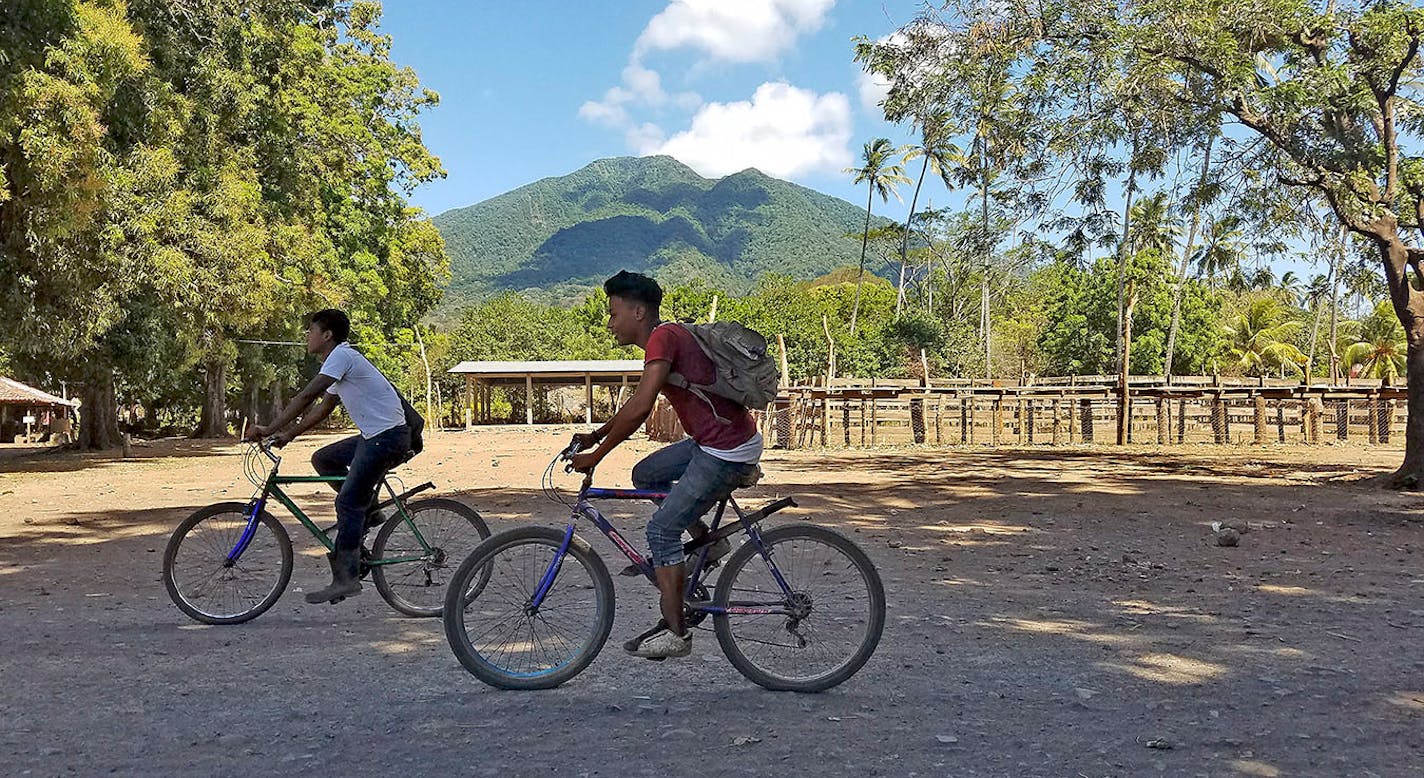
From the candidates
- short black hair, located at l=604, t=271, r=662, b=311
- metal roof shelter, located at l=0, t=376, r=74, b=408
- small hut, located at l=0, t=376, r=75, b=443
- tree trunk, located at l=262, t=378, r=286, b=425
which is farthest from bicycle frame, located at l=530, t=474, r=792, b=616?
metal roof shelter, located at l=0, t=376, r=74, b=408

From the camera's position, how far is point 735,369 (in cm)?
448

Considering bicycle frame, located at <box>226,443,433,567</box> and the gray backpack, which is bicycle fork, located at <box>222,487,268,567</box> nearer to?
bicycle frame, located at <box>226,443,433,567</box>

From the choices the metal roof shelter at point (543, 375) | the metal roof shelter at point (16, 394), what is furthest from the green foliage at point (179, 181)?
the metal roof shelter at point (543, 375)

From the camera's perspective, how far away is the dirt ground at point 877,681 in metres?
3.79

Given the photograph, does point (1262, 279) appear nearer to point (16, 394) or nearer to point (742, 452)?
point (742, 452)

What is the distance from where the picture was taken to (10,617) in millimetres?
6355

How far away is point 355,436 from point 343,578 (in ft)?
2.43

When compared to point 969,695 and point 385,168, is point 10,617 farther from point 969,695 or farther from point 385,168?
point 385,168

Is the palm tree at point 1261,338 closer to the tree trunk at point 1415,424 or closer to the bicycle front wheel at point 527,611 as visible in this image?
the tree trunk at point 1415,424

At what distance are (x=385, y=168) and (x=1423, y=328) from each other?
3200 cm

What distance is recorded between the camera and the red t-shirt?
4477 mm

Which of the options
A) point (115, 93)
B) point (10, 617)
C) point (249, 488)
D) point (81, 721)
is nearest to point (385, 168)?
point (115, 93)

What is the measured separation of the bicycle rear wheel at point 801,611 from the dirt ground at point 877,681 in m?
0.13

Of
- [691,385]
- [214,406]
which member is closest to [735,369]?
[691,385]
